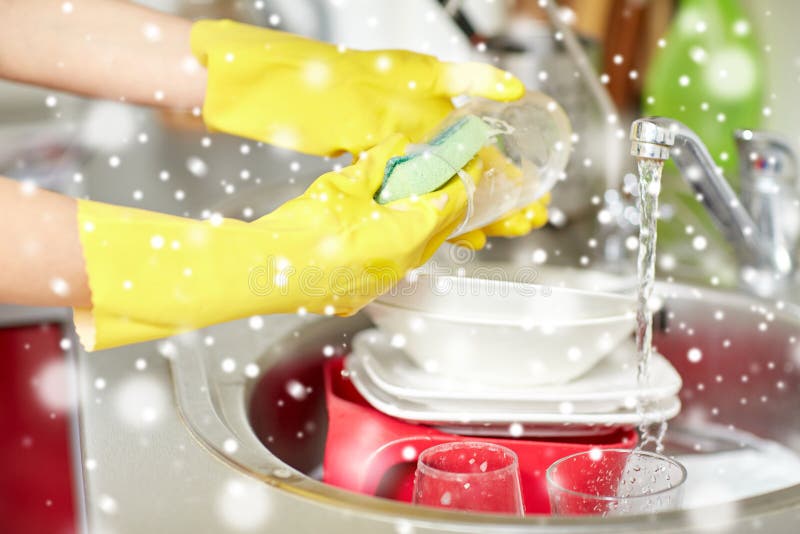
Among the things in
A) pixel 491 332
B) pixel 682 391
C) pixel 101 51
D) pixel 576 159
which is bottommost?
pixel 682 391

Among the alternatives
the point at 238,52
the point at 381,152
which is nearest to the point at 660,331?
the point at 381,152

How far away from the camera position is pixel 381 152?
0.78 meters

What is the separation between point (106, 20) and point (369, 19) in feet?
2.77

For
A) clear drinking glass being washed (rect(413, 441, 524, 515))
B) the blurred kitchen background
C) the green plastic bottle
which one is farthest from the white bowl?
the green plastic bottle

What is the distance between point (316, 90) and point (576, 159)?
19.4 inches

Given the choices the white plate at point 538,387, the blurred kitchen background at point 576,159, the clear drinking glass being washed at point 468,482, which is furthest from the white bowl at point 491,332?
the blurred kitchen background at point 576,159

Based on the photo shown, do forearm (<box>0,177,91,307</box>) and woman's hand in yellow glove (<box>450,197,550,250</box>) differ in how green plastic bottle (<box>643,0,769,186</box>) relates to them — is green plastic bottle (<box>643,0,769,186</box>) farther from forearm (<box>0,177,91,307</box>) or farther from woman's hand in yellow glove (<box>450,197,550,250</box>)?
forearm (<box>0,177,91,307</box>)

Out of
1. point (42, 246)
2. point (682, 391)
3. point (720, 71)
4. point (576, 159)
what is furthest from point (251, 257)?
point (720, 71)

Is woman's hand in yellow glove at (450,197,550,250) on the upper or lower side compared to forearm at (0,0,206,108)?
lower

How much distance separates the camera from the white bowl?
0.78m

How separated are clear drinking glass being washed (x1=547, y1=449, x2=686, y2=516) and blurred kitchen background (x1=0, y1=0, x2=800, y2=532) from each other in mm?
530

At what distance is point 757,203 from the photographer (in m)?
1.06

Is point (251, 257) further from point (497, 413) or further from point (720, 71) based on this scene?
point (720, 71)

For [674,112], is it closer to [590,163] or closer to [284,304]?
[590,163]
